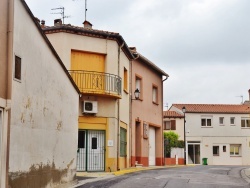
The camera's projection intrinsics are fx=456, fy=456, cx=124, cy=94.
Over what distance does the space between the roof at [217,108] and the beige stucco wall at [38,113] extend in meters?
41.8

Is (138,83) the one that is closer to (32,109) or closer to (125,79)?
(125,79)

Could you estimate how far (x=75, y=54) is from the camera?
2289cm

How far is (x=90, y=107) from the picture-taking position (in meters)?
22.7

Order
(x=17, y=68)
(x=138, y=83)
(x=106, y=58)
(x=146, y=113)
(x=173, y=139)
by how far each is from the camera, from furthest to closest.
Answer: (x=173, y=139) < (x=146, y=113) < (x=138, y=83) < (x=106, y=58) < (x=17, y=68)

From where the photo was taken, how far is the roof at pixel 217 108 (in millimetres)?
54719

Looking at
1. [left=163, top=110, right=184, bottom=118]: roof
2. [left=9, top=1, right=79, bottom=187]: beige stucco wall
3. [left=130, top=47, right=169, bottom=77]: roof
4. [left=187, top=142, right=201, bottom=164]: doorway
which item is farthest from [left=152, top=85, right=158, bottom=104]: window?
[left=187, top=142, right=201, bottom=164]: doorway

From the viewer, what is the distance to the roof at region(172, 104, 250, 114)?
54.7m

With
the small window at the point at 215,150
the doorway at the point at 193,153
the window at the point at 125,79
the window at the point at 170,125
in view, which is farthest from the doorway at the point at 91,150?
the small window at the point at 215,150

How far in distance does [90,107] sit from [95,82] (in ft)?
4.18

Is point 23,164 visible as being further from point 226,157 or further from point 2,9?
point 226,157

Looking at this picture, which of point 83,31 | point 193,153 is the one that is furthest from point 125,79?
point 193,153

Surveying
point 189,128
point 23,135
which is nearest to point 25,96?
point 23,135

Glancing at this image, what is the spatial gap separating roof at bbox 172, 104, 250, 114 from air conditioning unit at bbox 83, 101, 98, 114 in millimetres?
32776

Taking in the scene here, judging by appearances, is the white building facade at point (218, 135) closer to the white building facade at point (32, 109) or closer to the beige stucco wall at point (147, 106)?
the beige stucco wall at point (147, 106)
